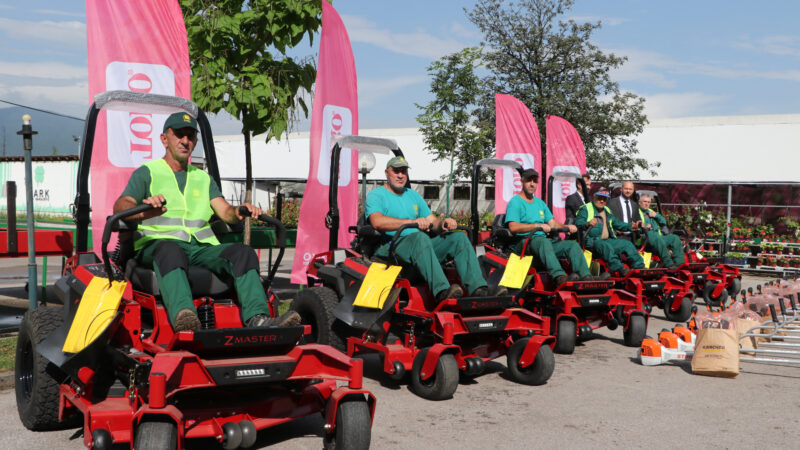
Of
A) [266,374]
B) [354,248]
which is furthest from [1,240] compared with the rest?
[266,374]

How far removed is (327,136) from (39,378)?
578 centimetres

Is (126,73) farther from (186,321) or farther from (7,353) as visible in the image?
(186,321)

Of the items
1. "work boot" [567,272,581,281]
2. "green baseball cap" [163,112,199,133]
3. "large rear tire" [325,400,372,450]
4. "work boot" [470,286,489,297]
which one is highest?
"green baseball cap" [163,112,199,133]

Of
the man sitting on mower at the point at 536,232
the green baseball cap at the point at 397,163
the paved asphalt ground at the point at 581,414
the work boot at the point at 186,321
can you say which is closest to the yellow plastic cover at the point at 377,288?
the paved asphalt ground at the point at 581,414

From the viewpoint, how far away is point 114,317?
3908 millimetres

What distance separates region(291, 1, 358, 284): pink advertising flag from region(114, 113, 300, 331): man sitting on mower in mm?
4383

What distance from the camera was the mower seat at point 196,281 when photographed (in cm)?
430

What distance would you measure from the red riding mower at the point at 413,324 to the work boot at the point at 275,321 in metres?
1.82

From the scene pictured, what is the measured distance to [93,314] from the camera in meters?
3.87

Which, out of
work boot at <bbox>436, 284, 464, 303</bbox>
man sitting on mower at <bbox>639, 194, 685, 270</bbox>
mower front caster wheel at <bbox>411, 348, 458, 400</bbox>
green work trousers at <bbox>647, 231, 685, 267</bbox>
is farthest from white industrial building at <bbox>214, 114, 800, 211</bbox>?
mower front caster wheel at <bbox>411, 348, 458, 400</bbox>

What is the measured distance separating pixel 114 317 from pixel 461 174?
17.2m

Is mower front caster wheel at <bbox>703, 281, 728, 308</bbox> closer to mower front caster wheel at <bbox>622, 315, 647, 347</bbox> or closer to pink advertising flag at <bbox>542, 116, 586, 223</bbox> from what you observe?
pink advertising flag at <bbox>542, 116, 586, 223</bbox>

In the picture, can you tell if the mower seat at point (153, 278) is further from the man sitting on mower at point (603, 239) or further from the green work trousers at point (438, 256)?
the man sitting on mower at point (603, 239)

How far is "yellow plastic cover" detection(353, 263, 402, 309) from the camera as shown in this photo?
5.86 meters
